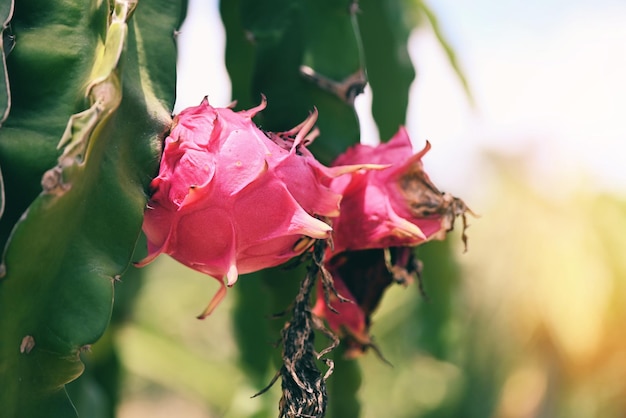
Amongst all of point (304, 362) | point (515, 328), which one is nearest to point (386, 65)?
point (304, 362)

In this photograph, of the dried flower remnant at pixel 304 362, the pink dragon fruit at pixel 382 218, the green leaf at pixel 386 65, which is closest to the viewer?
the dried flower remnant at pixel 304 362

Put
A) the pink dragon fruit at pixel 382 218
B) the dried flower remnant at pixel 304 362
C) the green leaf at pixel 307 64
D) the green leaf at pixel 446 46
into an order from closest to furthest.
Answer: the dried flower remnant at pixel 304 362 < the pink dragon fruit at pixel 382 218 < the green leaf at pixel 307 64 < the green leaf at pixel 446 46

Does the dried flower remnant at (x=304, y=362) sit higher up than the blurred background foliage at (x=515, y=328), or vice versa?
the dried flower remnant at (x=304, y=362)

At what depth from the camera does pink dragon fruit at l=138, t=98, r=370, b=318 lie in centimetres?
78

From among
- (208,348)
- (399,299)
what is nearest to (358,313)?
(399,299)

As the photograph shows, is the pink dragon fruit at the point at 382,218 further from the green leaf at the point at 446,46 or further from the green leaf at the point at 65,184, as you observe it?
the green leaf at the point at 446,46

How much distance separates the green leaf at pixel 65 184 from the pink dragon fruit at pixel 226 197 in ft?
0.10

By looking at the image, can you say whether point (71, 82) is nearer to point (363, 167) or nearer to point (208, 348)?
point (363, 167)

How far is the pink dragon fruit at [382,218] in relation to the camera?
957 millimetres

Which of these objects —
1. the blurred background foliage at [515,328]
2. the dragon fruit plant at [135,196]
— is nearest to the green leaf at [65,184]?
the dragon fruit plant at [135,196]

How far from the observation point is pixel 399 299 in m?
3.41

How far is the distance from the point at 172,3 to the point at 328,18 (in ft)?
1.08

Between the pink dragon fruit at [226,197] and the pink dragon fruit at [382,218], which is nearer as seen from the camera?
the pink dragon fruit at [226,197]

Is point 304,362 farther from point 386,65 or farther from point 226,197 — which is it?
point 386,65
